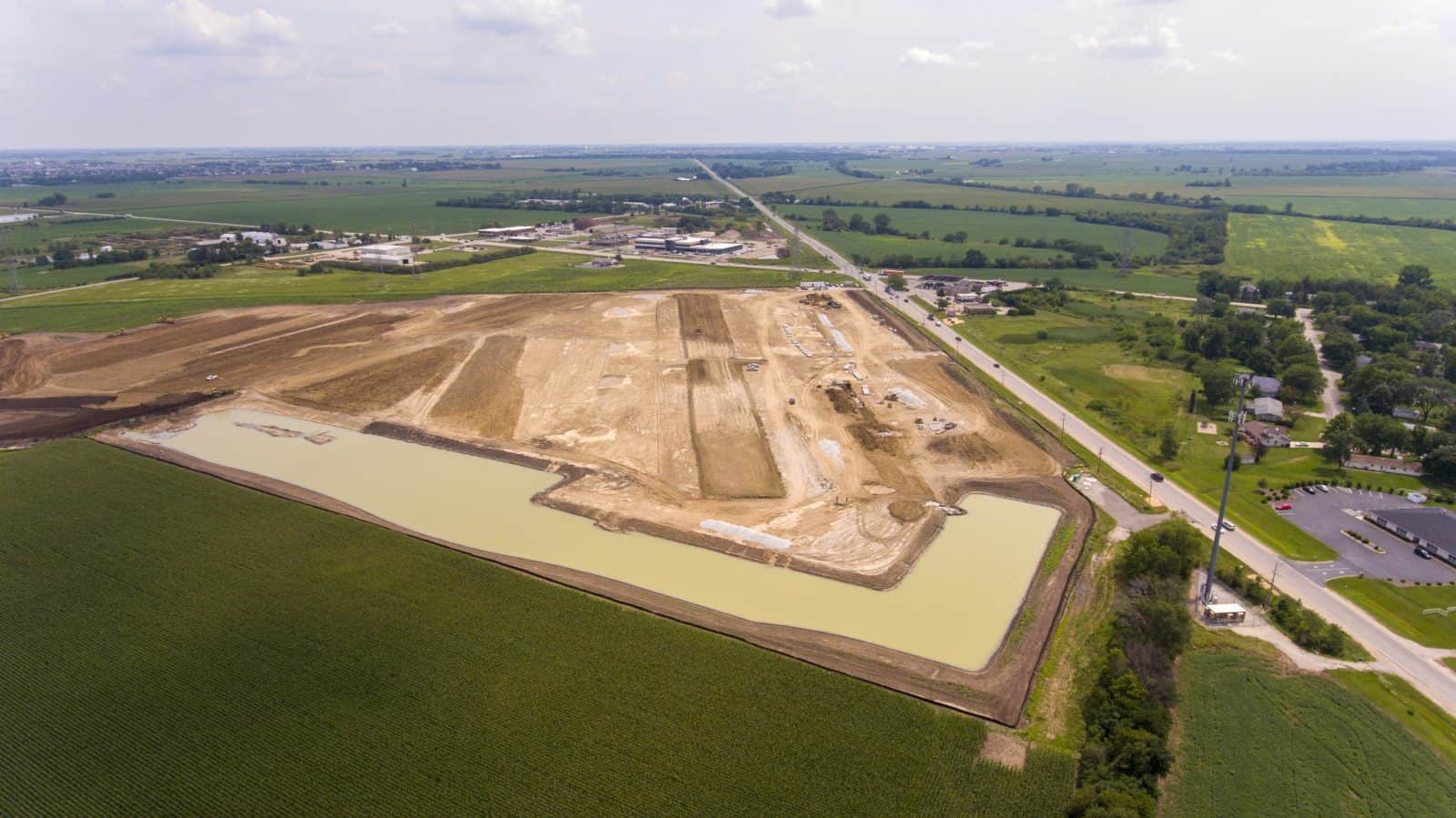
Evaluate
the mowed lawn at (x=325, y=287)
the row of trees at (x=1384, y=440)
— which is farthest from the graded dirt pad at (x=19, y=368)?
the row of trees at (x=1384, y=440)

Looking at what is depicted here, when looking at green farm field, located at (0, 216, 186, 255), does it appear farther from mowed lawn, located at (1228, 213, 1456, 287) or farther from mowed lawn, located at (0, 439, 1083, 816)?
mowed lawn, located at (1228, 213, 1456, 287)

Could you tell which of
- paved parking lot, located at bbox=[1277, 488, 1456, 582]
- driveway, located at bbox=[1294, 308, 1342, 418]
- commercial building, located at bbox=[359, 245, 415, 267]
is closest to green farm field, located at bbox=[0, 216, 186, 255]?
commercial building, located at bbox=[359, 245, 415, 267]

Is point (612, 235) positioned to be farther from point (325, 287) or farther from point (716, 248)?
point (325, 287)

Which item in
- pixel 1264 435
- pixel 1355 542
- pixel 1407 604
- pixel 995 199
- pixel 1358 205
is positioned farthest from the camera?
pixel 995 199

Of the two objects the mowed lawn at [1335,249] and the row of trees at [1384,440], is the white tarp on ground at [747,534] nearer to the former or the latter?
the row of trees at [1384,440]

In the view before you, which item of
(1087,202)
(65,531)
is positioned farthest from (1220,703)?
(1087,202)

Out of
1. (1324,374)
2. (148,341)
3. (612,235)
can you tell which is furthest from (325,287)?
(1324,374)
